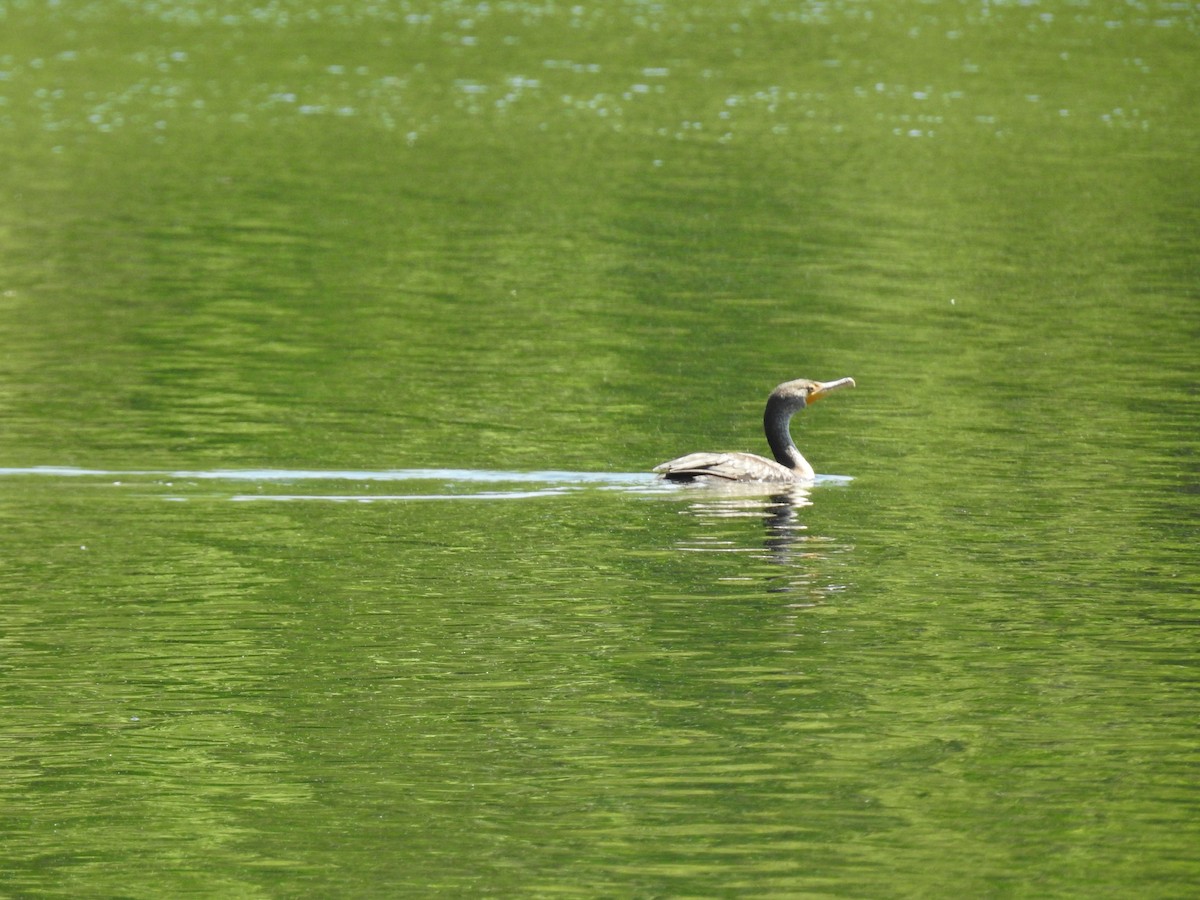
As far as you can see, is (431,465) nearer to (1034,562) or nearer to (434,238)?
(1034,562)

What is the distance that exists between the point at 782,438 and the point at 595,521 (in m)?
2.78

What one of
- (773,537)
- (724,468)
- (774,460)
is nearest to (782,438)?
(774,460)

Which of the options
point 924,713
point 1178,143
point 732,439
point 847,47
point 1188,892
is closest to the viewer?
point 1188,892

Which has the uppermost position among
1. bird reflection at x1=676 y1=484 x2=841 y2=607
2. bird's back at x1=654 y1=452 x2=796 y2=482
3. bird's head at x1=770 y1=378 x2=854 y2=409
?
bird's head at x1=770 y1=378 x2=854 y2=409

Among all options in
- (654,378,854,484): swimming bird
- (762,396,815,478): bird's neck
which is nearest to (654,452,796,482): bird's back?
(654,378,854,484): swimming bird

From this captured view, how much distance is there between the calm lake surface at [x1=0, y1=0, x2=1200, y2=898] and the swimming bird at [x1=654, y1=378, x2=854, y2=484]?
12.0 inches

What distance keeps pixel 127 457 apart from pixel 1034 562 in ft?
26.5

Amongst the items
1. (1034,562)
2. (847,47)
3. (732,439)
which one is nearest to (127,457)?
(732,439)

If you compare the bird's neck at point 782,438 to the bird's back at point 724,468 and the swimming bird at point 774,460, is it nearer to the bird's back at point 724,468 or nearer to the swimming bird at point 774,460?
the swimming bird at point 774,460

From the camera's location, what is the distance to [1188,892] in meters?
9.82

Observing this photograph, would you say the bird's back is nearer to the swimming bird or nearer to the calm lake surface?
the swimming bird

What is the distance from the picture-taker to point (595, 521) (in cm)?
1723

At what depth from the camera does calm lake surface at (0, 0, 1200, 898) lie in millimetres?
10711

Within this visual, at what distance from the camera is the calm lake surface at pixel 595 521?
10.7 meters
